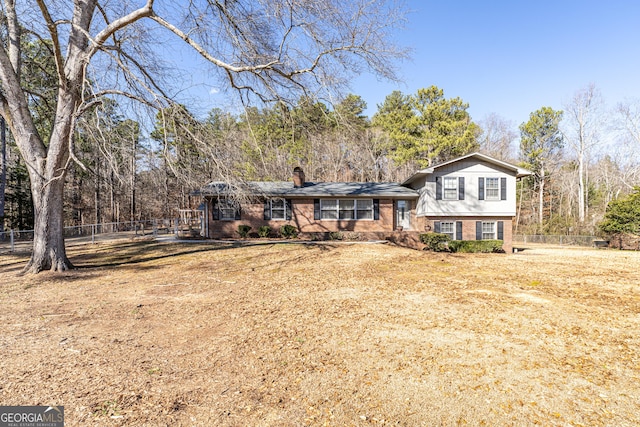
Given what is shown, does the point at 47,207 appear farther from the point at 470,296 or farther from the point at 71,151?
the point at 470,296

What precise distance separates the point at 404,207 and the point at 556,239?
17.0m

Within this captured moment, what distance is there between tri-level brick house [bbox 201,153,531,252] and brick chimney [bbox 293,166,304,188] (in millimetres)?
40

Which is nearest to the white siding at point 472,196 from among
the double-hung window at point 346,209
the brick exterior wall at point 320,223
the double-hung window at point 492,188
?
the double-hung window at point 492,188

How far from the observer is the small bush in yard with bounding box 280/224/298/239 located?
61.0 feet

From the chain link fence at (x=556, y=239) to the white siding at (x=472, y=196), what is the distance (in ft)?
37.2

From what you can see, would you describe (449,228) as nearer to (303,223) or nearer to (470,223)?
(470,223)

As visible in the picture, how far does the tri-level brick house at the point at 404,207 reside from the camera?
18.4 metres

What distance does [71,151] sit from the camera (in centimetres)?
764

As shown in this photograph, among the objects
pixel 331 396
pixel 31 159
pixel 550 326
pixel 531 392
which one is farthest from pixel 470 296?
pixel 31 159

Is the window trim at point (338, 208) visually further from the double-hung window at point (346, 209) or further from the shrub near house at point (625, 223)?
the shrub near house at point (625, 223)

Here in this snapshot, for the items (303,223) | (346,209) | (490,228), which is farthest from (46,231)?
(490,228)

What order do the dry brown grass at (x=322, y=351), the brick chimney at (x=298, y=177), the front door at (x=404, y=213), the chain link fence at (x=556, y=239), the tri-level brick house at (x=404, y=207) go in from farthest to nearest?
the chain link fence at (x=556, y=239) → the front door at (x=404, y=213) → the brick chimney at (x=298, y=177) → the tri-level brick house at (x=404, y=207) → the dry brown grass at (x=322, y=351)

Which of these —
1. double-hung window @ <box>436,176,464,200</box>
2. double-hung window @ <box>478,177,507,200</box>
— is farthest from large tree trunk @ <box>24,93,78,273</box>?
double-hung window @ <box>478,177,507,200</box>

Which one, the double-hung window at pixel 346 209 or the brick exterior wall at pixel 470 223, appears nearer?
the brick exterior wall at pixel 470 223
